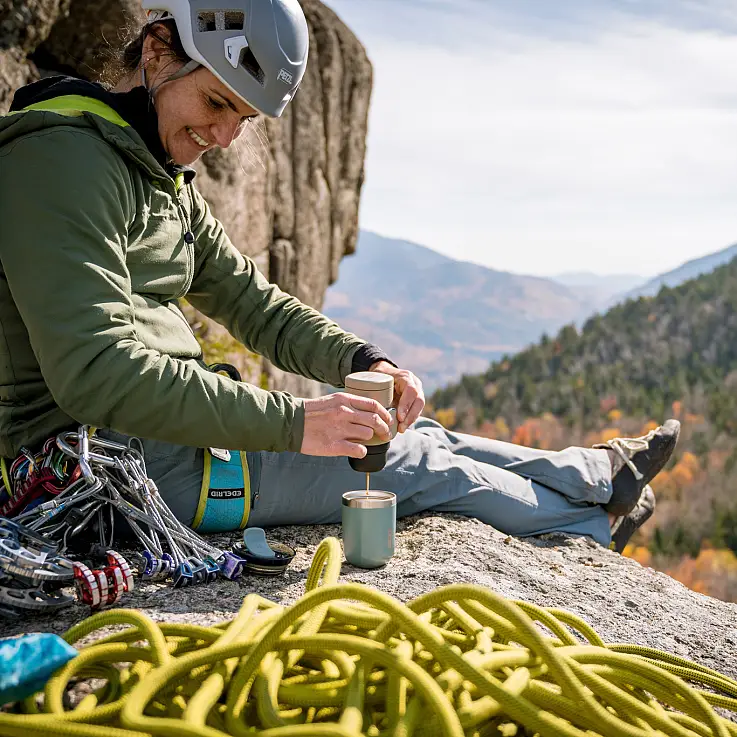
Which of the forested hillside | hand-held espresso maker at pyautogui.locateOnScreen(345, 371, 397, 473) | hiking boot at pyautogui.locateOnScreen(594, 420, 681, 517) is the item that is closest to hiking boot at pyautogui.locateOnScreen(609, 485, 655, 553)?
hiking boot at pyautogui.locateOnScreen(594, 420, 681, 517)

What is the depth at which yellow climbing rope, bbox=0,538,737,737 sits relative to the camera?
1.45m

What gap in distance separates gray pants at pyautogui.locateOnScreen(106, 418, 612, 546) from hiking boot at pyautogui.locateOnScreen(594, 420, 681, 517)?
0.18 ft

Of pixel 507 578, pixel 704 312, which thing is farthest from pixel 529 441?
pixel 507 578

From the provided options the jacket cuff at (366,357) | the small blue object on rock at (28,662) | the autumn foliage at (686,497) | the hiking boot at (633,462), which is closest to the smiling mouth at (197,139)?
the jacket cuff at (366,357)

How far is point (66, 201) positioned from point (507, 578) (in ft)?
6.26

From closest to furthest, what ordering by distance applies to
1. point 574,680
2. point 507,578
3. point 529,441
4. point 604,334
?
point 574,680 < point 507,578 < point 529,441 < point 604,334

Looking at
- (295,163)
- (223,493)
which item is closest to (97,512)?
(223,493)

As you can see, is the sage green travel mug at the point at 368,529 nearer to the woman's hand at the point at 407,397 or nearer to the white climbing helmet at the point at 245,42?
the woman's hand at the point at 407,397

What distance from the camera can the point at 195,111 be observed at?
2.54 meters

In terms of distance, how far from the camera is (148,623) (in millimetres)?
1735

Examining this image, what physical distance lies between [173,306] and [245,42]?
3.09 ft

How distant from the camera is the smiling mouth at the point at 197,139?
2.59 meters

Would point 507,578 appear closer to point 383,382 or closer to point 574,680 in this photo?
point 383,382

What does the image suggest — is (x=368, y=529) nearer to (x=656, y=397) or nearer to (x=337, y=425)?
(x=337, y=425)
